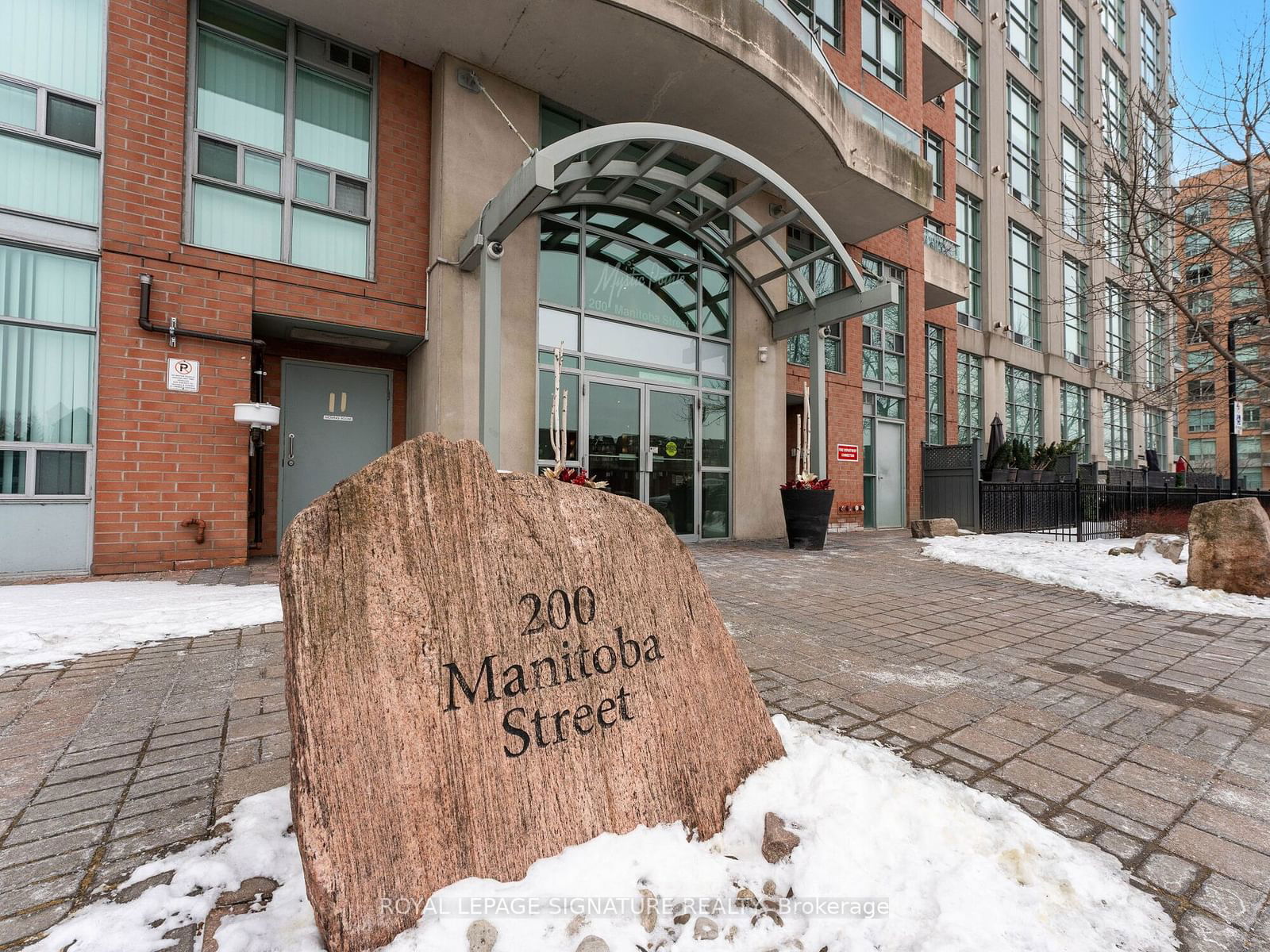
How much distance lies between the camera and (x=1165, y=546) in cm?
753

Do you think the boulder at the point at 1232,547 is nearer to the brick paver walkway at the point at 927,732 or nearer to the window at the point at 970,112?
the brick paver walkway at the point at 927,732

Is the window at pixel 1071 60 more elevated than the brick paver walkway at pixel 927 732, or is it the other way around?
the window at pixel 1071 60

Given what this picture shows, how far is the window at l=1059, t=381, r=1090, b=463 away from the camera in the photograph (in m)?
20.7

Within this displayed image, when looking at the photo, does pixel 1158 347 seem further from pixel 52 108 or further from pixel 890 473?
pixel 52 108

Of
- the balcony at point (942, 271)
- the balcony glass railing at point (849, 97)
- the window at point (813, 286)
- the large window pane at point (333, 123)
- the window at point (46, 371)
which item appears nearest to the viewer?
the window at point (46, 371)

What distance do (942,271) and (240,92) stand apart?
14.9 metres

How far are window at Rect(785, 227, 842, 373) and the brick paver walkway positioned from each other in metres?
7.95

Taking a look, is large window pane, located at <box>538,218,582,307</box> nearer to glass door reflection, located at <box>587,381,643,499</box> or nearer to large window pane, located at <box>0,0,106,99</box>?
glass door reflection, located at <box>587,381,643,499</box>

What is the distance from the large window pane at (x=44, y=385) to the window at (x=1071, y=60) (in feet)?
92.3

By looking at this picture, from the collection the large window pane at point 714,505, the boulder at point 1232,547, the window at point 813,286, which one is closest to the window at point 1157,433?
the window at point 813,286

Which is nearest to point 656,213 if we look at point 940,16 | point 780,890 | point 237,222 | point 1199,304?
point 237,222

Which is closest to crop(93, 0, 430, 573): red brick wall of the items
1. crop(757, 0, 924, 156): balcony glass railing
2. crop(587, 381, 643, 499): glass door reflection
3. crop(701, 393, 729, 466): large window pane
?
crop(587, 381, 643, 499): glass door reflection

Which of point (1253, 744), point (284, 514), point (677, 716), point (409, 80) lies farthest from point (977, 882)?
point (409, 80)

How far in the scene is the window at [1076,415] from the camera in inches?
814
